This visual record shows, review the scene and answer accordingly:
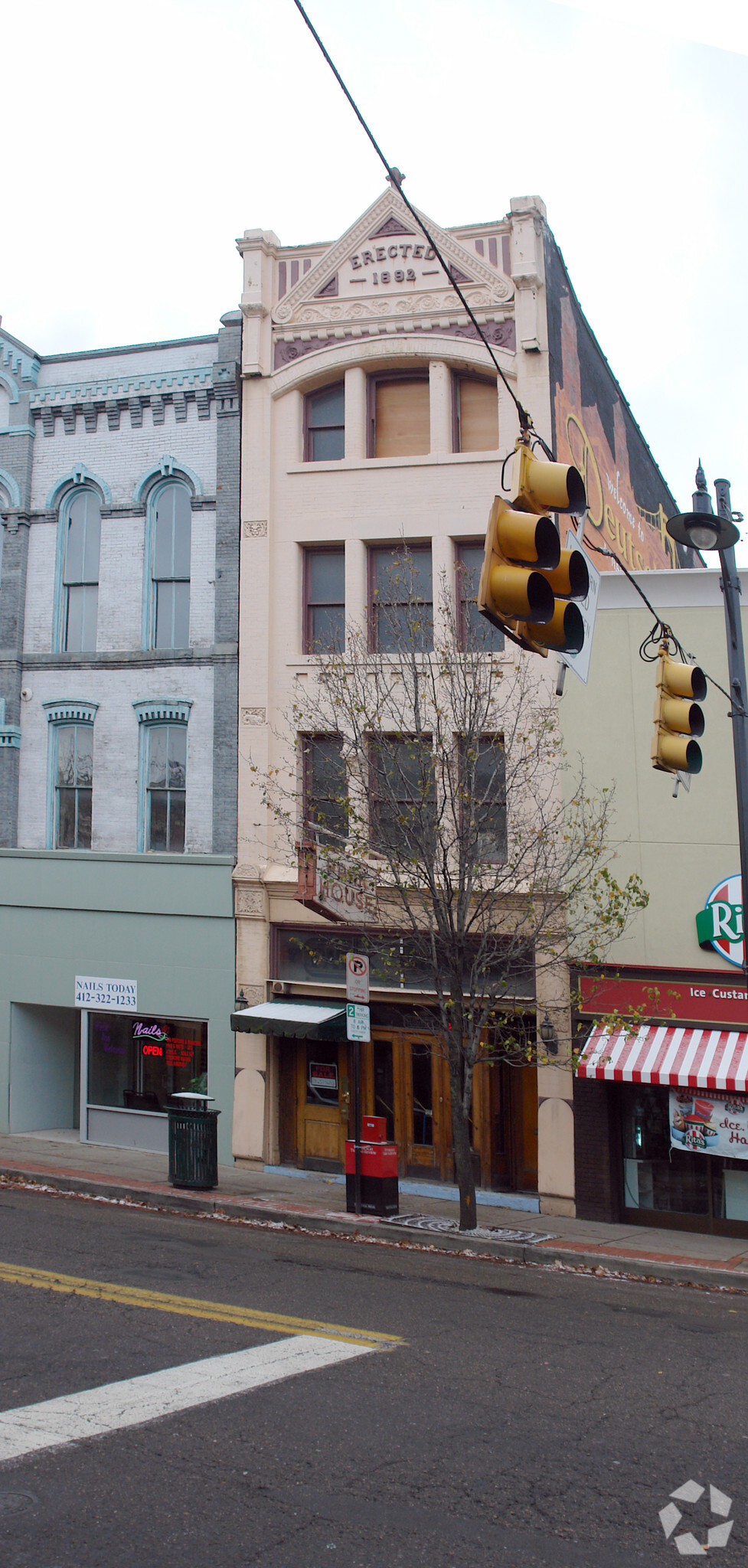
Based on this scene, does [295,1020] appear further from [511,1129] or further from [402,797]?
[402,797]

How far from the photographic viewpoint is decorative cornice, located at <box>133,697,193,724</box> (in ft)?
63.3

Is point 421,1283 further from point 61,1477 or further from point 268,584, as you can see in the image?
point 268,584

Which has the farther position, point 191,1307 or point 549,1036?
point 549,1036

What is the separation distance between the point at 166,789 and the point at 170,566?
12.2ft

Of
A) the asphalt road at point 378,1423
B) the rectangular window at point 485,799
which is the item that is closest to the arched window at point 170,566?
the rectangular window at point 485,799

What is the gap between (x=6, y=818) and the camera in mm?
20312

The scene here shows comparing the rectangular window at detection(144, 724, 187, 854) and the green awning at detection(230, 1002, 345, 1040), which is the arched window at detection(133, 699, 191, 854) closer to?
the rectangular window at detection(144, 724, 187, 854)

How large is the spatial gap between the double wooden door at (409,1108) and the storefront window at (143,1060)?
1.67 m

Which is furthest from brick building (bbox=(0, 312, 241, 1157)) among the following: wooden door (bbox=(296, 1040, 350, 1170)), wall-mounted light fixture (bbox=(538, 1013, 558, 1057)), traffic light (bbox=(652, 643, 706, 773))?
traffic light (bbox=(652, 643, 706, 773))

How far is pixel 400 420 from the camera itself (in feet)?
62.1

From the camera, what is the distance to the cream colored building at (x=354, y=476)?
17.7 metres

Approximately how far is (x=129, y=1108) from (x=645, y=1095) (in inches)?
339

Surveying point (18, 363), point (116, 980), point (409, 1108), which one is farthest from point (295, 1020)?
point (18, 363)

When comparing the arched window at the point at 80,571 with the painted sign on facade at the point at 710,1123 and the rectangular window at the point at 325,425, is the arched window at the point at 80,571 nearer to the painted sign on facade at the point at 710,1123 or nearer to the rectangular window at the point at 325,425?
the rectangular window at the point at 325,425
